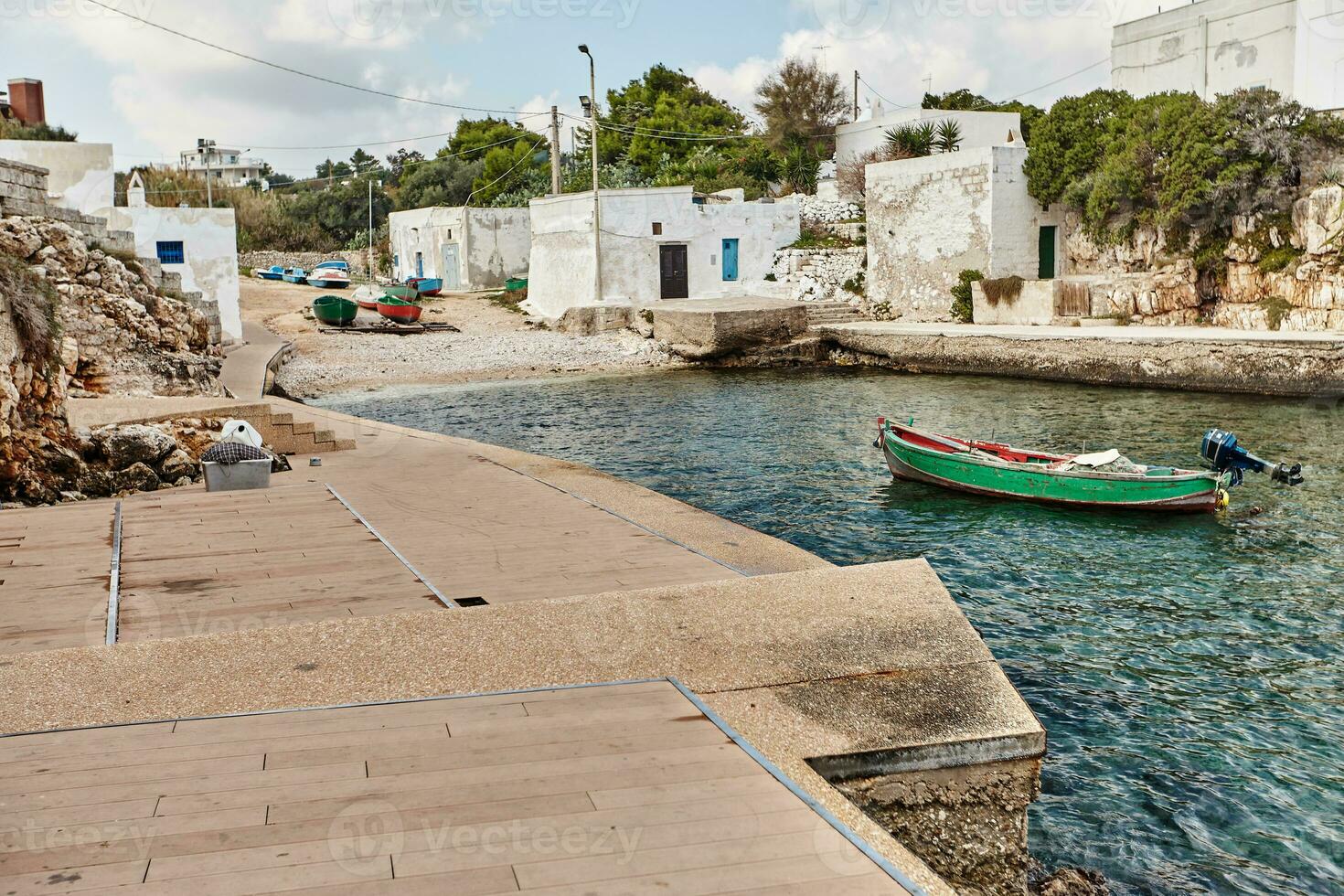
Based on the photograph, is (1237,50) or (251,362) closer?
(251,362)

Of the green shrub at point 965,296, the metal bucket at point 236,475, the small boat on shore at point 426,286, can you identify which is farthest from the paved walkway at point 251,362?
the green shrub at point 965,296

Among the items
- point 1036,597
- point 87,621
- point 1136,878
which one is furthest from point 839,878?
point 1036,597

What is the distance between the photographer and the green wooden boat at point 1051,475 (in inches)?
575

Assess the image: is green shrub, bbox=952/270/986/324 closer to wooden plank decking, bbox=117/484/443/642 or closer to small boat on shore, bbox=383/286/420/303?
small boat on shore, bbox=383/286/420/303

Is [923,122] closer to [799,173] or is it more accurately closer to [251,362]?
[799,173]

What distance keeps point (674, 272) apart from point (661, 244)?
3.62 ft

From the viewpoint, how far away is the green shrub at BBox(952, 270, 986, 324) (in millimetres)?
34625

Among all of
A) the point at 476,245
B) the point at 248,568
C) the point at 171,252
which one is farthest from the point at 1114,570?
the point at 476,245

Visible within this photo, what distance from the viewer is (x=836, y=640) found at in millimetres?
6559

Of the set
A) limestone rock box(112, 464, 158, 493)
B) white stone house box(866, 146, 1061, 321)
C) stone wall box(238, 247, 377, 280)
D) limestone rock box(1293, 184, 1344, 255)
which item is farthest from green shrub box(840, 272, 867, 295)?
stone wall box(238, 247, 377, 280)

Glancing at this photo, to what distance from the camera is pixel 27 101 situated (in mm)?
36062

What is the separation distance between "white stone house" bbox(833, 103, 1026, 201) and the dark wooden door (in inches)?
261

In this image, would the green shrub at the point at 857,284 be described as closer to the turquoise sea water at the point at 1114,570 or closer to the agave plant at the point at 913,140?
the agave plant at the point at 913,140

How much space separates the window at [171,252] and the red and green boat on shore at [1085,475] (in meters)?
23.8
